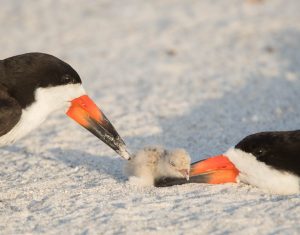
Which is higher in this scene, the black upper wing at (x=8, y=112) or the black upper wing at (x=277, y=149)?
the black upper wing at (x=8, y=112)

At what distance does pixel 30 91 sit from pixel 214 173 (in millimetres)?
1468

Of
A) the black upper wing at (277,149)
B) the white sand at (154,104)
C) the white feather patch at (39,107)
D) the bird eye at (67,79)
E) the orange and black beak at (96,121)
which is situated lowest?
the white sand at (154,104)

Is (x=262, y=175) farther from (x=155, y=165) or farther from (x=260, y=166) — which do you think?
(x=155, y=165)

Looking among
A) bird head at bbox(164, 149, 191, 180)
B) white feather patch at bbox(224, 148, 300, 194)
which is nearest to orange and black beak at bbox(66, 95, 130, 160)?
bird head at bbox(164, 149, 191, 180)

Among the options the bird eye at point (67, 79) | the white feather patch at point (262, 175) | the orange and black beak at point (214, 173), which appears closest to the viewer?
the white feather patch at point (262, 175)

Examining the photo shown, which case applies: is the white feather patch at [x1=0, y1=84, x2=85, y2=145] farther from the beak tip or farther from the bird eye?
→ the beak tip

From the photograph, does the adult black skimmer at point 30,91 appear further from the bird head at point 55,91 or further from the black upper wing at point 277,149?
the black upper wing at point 277,149

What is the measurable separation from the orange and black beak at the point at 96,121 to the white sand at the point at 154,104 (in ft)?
0.92

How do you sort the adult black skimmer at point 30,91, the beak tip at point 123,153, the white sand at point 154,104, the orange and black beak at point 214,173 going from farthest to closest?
1. the beak tip at point 123,153
2. the orange and black beak at point 214,173
3. the adult black skimmer at point 30,91
4. the white sand at point 154,104

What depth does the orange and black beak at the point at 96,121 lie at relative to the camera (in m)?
5.11

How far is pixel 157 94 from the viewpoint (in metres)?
7.93

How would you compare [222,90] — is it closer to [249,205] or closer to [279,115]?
[279,115]

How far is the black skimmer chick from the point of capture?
479 centimetres

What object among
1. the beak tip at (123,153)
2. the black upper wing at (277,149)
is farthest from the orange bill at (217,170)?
the beak tip at (123,153)
